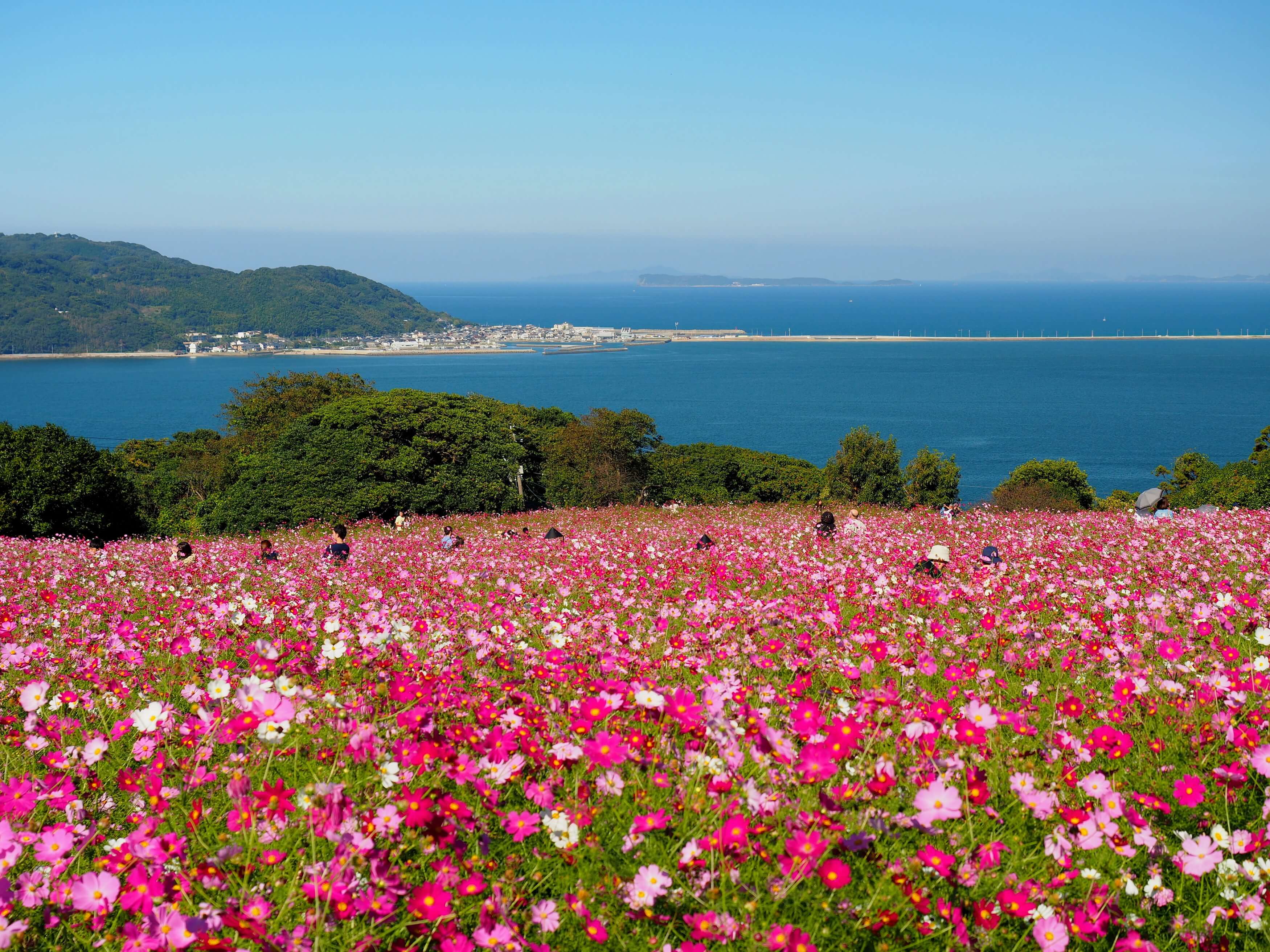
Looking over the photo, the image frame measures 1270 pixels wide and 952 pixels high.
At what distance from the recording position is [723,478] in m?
46.2

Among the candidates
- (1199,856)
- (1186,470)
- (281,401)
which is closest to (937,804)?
(1199,856)

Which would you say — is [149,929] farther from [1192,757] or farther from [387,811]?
[1192,757]

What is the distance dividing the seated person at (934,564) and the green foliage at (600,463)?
28.0 meters

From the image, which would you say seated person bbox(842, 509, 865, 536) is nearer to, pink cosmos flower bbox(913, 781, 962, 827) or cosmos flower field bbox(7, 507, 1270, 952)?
cosmos flower field bbox(7, 507, 1270, 952)

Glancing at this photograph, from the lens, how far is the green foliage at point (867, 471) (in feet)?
149

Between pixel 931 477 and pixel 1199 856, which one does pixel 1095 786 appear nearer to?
pixel 1199 856

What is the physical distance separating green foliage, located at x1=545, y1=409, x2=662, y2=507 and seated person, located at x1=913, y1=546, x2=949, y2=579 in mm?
28014

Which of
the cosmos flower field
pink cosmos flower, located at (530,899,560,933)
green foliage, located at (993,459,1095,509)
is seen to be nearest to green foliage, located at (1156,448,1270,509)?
green foliage, located at (993,459,1095,509)

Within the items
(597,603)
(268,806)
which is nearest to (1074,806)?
(268,806)

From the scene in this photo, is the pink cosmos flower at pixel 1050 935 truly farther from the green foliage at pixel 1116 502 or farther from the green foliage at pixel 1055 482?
the green foliage at pixel 1116 502

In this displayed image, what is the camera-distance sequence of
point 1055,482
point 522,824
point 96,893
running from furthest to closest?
point 1055,482 → point 522,824 → point 96,893

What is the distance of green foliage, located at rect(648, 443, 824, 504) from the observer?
41531 mm

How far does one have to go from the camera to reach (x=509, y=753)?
320 cm

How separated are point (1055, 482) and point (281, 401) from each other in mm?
47127
